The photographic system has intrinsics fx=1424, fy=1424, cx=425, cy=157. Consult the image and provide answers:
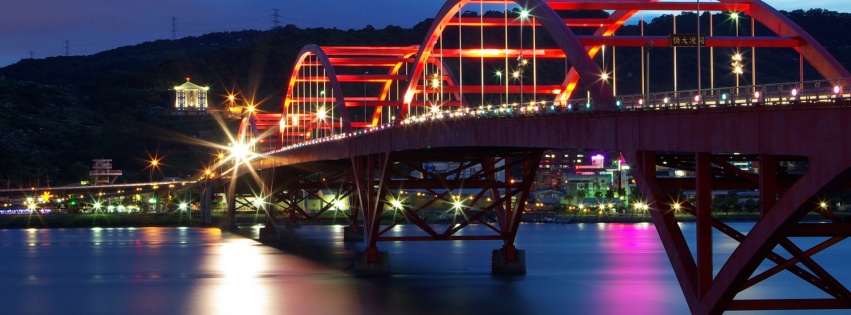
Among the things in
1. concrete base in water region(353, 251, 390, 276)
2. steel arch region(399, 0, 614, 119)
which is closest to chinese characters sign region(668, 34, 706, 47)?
steel arch region(399, 0, 614, 119)

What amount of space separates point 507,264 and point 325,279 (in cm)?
960

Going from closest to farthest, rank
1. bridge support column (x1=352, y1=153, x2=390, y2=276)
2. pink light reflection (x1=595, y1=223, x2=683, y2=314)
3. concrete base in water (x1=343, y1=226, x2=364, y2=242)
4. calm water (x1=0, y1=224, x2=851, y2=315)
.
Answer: pink light reflection (x1=595, y1=223, x2=683, y2=314) → calm water (x1=0, y1=224, x2=851, y2=315) → bridge support column (x1=352, y1=153, x2=390, y2=276) → concrete base in water (x1=343, y1=226, x2=364, y2=242)

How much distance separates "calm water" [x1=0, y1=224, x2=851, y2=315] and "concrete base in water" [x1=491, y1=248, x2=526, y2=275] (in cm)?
59

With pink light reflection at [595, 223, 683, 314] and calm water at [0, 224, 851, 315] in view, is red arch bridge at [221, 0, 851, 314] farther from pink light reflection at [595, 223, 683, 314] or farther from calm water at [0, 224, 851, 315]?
pink light reflection at [595, 223, 683, 314]

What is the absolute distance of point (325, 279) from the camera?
74688 millimetres

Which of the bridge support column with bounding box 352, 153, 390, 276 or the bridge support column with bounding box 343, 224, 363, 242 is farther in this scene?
the bridge support column with bounding box 343, 224, 363, 242

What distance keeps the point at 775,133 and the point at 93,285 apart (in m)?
51.1

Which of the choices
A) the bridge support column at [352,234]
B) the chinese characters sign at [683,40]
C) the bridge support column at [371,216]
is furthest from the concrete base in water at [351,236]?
the chinese characters sign at [683,40]

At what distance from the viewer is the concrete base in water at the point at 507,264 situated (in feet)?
240

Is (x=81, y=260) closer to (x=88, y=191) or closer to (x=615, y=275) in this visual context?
(x=615, y=275)

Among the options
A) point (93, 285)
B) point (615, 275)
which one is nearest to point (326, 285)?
point (93, 285)

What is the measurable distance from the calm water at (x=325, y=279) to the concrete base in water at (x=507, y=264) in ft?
1.93

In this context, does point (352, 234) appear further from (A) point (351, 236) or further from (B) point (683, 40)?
(B) point (683, 40)

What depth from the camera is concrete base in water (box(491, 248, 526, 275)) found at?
240 ft
